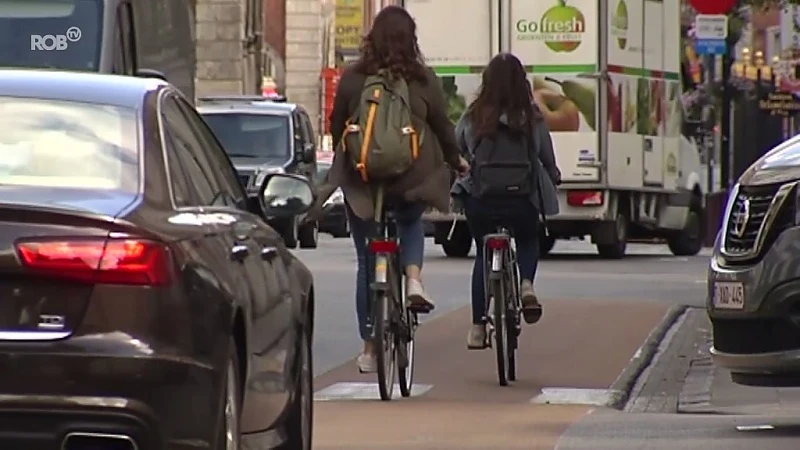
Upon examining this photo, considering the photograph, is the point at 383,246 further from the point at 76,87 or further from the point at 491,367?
the point at 76,87

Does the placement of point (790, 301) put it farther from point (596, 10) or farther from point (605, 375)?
point (596, 10)

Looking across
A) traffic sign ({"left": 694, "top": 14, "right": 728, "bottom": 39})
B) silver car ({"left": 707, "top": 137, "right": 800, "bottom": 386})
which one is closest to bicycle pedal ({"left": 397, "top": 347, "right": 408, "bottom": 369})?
silver car ({"left": 707, "top": 137, "right": 800, "bottom": 386})

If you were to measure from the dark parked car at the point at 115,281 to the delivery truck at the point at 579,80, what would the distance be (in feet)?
62.2

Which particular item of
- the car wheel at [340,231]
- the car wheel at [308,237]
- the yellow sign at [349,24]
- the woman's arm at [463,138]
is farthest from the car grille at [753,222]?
the yellow sign at [349,24]

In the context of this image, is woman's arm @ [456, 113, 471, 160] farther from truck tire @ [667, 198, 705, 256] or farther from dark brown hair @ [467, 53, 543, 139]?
truck tire @ [667, 198, 705, 256]

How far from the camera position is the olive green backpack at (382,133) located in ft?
37.7

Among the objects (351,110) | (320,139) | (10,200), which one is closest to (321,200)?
(351,110)

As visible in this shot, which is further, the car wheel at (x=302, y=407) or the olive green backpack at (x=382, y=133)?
the olive green backpack at (x=382, y=133)

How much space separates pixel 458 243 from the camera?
2797cm

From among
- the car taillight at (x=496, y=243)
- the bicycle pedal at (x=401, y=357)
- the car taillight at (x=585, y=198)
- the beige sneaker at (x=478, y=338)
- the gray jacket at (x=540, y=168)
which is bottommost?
the car taillight at (x=585, y=198)

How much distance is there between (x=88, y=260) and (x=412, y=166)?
573 cm

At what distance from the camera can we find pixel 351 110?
38.7 feet

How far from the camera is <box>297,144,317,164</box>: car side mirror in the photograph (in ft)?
93.9

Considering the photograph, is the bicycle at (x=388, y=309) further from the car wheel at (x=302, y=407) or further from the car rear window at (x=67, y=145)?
the car rear window at (x=67, y=145)
